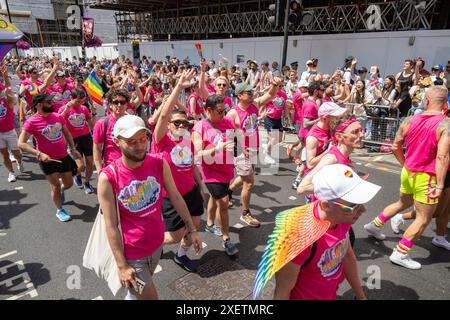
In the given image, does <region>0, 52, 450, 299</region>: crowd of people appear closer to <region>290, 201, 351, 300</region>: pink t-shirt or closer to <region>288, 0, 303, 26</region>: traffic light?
<region>290, 201, 351, 300</region>: pink t-shirt

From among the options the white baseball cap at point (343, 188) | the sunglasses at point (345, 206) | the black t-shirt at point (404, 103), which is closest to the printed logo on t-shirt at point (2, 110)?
the white baseball cap at point (343, 188)

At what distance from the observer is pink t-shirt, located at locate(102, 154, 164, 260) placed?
2.28 meters

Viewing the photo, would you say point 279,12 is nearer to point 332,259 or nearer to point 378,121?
point 378,121

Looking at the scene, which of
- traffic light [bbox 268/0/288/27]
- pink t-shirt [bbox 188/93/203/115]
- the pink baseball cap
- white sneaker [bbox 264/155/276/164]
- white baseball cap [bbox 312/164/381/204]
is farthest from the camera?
traffic light [bbox 268/0/288/27]

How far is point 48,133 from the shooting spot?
15.1 ft

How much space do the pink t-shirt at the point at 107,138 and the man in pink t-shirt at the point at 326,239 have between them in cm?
301

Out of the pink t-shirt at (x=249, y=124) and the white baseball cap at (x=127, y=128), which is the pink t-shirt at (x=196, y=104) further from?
the white baseball cap at (x=127, y=128)

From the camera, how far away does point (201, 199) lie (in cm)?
363

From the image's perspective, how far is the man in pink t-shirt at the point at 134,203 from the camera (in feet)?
7.25

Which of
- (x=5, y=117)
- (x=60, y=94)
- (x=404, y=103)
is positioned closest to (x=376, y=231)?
(x=404, y=103)

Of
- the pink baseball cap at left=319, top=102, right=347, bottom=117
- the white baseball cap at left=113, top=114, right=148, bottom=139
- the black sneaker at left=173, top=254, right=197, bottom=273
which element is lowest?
the black sneaker at left=173, top=254, right=197, bottom=273

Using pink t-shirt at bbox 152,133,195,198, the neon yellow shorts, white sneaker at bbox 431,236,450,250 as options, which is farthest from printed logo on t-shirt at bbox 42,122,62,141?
white sneaker at bbox 431,236,450,250

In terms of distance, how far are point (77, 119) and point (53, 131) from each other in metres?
1.03

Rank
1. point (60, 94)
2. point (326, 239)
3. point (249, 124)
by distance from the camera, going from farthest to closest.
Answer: point (60, 94)
point (249, 124)
point (326, 239)
